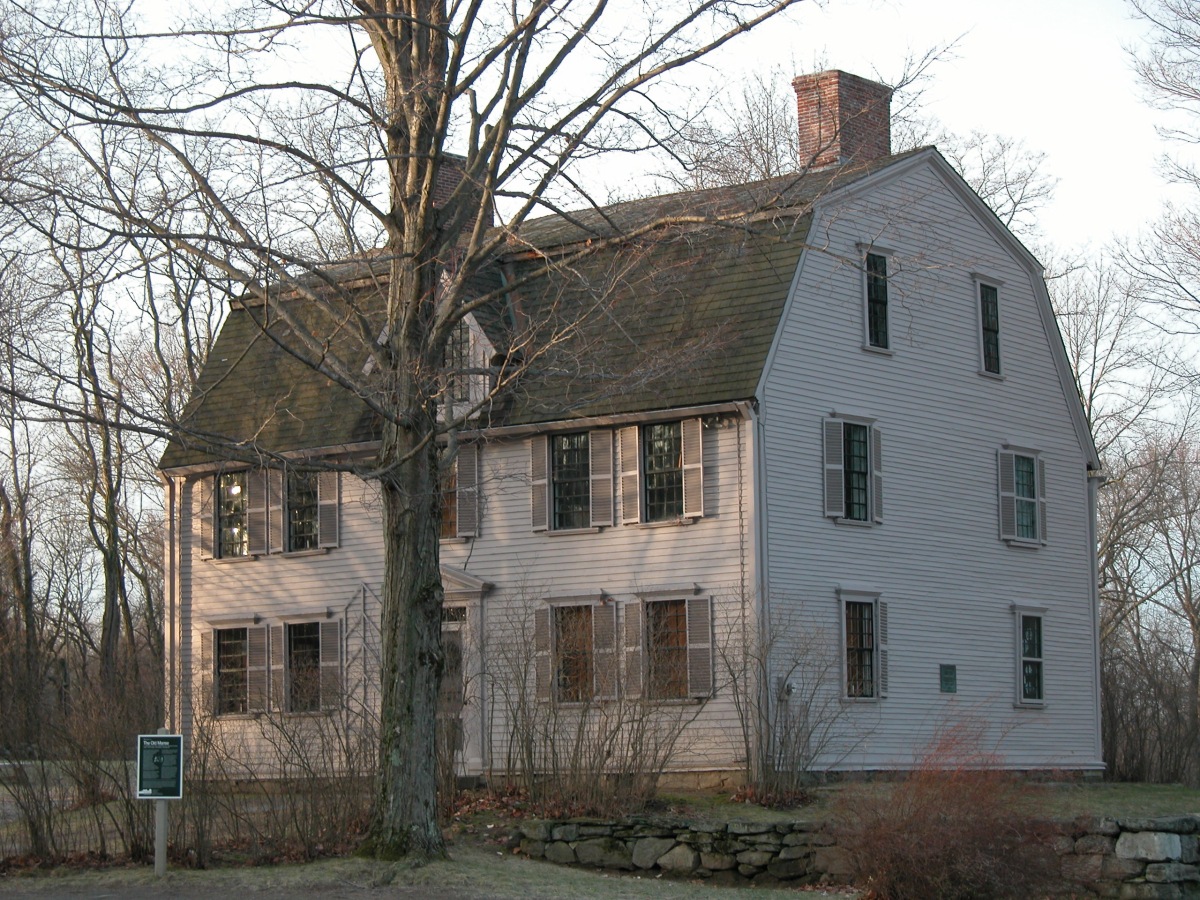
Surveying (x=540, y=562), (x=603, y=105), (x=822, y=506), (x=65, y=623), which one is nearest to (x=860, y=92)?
(x=822, y=506)

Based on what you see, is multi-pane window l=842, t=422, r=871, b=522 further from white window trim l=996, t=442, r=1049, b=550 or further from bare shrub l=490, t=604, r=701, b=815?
bare shrub l=490, t=604, r=701, b=815

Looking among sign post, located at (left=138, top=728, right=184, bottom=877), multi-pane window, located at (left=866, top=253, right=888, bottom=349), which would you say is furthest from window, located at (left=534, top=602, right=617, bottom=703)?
sign post, located at (left=138, top=728, right=184, bottom=877)

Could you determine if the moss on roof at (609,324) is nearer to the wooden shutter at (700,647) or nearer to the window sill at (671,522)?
the window sill at (671,522)

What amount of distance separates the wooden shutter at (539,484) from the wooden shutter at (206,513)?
639 centimetres

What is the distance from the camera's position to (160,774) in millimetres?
15797

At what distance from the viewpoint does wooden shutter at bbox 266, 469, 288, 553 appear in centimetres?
2750

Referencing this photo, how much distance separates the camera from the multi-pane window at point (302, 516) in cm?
2747

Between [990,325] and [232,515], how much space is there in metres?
13.2

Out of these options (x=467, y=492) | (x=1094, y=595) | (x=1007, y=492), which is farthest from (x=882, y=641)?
(x=467, y=492)

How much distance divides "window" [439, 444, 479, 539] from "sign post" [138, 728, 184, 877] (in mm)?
9976

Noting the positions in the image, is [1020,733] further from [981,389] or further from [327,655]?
[327,655]

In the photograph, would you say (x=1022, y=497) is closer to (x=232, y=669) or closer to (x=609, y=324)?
(x=609, y=324)

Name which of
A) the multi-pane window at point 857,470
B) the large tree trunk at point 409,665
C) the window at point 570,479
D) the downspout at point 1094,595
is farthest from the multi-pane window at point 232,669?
the downspout at point 1094,595

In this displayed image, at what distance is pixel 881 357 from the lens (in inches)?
1001
